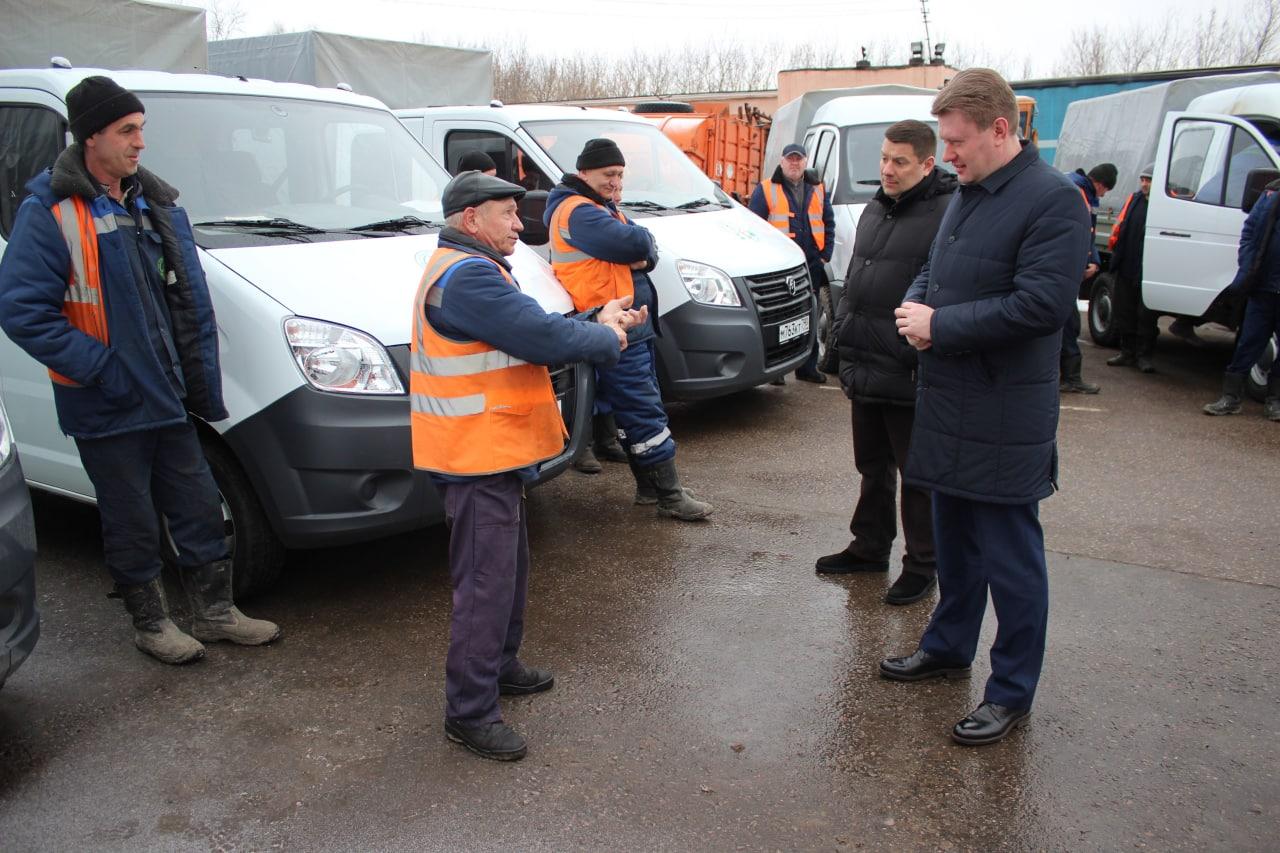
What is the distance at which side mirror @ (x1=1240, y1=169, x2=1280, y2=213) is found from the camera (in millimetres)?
7536

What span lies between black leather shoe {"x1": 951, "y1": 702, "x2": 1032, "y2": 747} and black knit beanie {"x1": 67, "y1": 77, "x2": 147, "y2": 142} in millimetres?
3388

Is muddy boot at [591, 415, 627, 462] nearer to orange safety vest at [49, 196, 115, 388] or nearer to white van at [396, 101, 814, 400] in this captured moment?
white van at [396, 101, 814, 400]

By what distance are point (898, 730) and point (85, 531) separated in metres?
4.05

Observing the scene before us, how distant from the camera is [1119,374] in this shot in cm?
922

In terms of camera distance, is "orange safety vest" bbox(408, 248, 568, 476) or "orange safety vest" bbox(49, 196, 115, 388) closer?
"orange safety vest" bbox(408, 248, 568, 476)

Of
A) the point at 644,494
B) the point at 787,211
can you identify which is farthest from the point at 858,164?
the point at 644,494

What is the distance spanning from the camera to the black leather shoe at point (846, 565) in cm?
469

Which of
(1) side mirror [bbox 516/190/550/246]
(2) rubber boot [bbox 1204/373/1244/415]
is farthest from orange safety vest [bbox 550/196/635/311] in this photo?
Answer: (2) rubber boot [bbox 1204/373/1244/415]

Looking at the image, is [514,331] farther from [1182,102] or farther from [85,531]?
[1182,102]

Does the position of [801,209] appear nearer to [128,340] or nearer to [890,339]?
[890,339]

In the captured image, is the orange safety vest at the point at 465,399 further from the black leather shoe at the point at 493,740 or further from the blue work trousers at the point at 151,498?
the blue work trousers at the point at 151,498

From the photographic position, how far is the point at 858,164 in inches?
383

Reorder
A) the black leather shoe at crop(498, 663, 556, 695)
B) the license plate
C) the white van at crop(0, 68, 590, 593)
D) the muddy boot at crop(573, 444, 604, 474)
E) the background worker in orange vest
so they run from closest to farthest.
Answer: the black leather shoe at crop(498, 663, 556, 695) → the white van at crop(0, 68, 590, 593) → the muddy boot at crop(573, 444, 604, 474) → the license plate → the background worker in orange vest

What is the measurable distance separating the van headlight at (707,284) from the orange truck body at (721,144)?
785 centimetres
